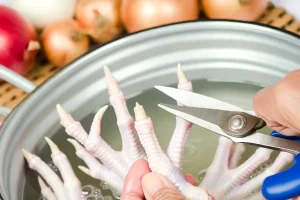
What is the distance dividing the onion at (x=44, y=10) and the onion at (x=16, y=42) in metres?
0.03

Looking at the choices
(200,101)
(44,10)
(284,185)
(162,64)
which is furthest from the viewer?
(44,10)

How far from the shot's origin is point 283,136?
38cm

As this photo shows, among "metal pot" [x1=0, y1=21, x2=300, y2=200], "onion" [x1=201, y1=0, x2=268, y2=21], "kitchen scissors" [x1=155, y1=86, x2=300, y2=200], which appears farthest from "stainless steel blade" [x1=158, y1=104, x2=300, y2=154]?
"onion" [x1=201, y1=0, x2=268, y2=21]

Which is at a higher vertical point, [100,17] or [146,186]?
[100,17]

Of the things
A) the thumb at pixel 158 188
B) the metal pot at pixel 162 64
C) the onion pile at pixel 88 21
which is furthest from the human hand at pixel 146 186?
the onion pile at pixel 88 21

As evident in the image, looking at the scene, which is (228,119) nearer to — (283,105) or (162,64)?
(283,105)

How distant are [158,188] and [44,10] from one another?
14.7 inches

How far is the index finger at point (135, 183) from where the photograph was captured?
368 millimetres

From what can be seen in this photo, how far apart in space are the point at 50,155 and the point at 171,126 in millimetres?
121

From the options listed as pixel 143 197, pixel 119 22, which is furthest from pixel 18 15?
pixel 143 197

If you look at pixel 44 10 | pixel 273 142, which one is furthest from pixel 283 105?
pixel 44 10

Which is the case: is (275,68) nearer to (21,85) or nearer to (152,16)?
(152,16)

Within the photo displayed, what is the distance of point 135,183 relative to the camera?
373 millimetres

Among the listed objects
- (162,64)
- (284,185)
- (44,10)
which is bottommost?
(284,185)
